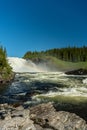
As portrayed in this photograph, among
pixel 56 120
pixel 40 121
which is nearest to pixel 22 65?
pixel 40 121

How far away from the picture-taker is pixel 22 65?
176750 mm

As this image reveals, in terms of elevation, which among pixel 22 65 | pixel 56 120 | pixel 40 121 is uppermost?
pixel 22 65

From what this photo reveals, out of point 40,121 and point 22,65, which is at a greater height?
point 22,65

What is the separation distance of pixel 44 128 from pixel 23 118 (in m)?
2.92

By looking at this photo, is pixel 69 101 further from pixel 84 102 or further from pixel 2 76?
pixel 2 76

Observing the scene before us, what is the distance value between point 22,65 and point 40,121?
14090 centimetres

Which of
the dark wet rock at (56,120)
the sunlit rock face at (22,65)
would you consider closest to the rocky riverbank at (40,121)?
the dark wet rock at (56,120)

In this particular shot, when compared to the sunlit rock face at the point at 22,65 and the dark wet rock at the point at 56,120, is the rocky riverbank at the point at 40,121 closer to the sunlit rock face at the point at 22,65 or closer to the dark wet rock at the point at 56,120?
the dark wet rock at the point at 56,120

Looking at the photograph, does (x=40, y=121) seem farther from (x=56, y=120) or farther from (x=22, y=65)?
(x=22, y=65)

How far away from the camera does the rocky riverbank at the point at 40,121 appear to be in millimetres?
32938

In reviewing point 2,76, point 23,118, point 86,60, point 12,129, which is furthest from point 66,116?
point 86,60

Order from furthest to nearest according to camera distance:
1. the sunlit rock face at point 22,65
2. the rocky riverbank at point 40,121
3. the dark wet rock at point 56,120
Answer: the sunlit rock face at point 22,65 < the dark wet rock at point 56,120 < the rocky riverbank at point 40,121

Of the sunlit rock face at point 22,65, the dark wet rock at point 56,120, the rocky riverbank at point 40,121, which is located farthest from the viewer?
the sunlit rock face at point 22,65

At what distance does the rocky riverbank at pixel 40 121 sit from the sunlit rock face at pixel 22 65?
431 ft
